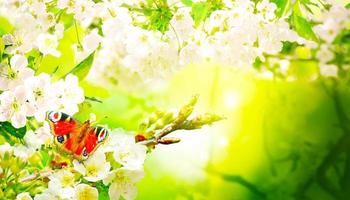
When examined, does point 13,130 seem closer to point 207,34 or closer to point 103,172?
point 103,172

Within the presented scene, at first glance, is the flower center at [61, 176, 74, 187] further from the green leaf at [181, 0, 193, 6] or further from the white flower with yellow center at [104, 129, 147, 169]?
the green leaf at [181, 0, 193, 6]

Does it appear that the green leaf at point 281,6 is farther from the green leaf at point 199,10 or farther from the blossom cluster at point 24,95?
the blossom cluster at point 24,95

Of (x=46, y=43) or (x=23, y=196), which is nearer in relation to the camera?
(x=23, y=196)

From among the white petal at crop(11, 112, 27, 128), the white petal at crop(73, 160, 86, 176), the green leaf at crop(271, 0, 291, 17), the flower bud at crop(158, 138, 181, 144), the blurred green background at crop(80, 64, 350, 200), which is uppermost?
the green leaf at crop(271, 0, 291, 17)

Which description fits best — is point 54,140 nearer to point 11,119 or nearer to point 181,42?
point 11,119

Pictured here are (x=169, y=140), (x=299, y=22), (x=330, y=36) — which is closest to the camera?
(x=169, y=140)

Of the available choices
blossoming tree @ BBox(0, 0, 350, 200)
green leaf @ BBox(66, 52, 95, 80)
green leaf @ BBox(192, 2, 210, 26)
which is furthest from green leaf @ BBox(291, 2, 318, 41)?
green leaf @ BBox(66, 52, 95, 80)

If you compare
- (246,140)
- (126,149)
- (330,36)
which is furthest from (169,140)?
(330,36)

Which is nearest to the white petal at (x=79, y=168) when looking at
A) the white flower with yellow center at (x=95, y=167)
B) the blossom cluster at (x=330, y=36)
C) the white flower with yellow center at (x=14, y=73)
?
the white flower with yellow center at (x=95, y=167)
